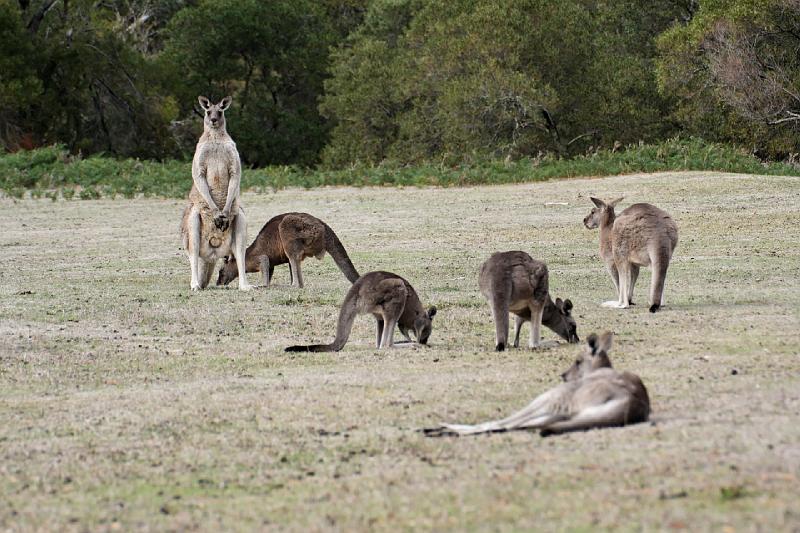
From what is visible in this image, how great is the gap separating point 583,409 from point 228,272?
348 inches

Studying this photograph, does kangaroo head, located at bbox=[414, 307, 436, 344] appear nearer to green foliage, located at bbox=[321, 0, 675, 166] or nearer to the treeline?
the treeline

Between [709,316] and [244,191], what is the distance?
63.3 feet

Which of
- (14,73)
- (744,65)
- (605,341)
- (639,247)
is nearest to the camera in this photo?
(605,341)

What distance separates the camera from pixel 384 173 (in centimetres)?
2923

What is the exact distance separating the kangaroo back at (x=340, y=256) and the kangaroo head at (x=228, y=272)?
1.42 m

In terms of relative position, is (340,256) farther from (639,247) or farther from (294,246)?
(639,247)

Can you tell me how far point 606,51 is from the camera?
4122 cm

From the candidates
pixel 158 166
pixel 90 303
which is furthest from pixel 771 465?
pixel 158 166

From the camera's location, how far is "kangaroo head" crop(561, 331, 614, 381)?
6266 millimetres

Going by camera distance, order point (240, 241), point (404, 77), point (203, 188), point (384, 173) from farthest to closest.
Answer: point (404, 77), point (384, 173), point (203, 188), point (240, 241)

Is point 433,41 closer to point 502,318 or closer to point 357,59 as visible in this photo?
point 357,59

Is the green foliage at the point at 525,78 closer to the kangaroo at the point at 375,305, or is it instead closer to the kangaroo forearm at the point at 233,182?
the kangaroo forearm at the point at 233,182

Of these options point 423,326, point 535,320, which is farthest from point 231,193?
point 535,320

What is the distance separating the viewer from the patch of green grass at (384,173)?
27.8m
